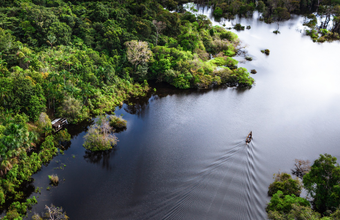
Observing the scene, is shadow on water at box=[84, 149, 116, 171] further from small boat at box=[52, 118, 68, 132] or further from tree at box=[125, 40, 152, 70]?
tree at box=[125, 40, 152, 70]

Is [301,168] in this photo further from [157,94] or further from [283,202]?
[157,94]

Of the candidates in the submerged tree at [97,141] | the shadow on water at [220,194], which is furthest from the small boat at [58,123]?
the shadow on water at [220,194]

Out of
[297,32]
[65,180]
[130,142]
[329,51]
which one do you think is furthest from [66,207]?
[297,32]

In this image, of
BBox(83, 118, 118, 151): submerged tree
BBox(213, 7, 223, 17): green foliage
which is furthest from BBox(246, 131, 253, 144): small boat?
BBox(213, 7, 223, 17): green foliage

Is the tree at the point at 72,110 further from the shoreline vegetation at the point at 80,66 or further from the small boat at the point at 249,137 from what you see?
the small boat at the point at 249,137

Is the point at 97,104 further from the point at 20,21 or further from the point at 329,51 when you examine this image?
the point at 329,51

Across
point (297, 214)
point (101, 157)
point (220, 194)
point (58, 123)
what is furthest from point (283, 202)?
point (58, 123)

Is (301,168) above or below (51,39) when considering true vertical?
below

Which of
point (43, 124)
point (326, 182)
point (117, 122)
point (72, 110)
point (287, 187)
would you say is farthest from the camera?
point (117, 122)
